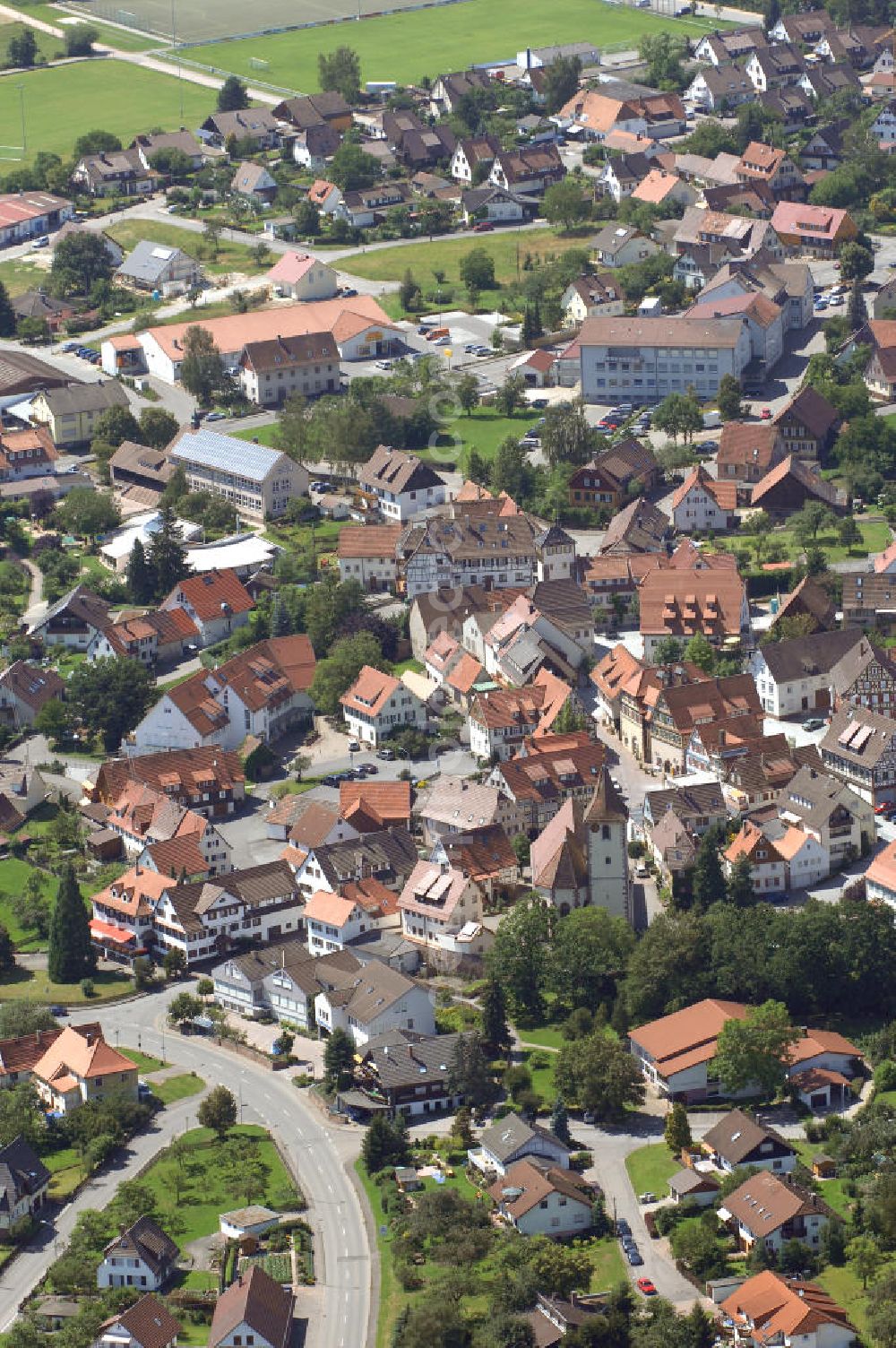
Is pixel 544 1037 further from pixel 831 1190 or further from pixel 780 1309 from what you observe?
pixel 780 1309

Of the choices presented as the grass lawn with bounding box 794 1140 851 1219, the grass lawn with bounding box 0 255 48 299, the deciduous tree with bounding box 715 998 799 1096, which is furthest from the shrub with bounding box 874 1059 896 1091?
the grass lawn with bounding box 0 255 48 299

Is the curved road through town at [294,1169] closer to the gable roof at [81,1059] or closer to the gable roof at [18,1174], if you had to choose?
the gable roof at [18,1174]

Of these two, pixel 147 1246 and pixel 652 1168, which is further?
pixel 652 1168

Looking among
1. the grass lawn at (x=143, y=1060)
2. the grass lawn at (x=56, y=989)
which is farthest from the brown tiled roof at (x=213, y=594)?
the grass lawn at (x=143, y=1060)

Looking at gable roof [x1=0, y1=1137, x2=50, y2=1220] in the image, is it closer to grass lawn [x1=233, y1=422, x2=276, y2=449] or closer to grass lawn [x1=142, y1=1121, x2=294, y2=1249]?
grass lawn [x1=142, y1=1121, x2=294, y2=1249]

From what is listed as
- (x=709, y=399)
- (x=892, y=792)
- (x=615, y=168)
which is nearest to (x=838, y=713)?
(x=892, y=792)

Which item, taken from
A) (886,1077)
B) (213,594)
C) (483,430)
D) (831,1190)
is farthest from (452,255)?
(831,1190)

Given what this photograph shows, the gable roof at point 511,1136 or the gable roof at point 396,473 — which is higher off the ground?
the gable roof at point 511,1136
